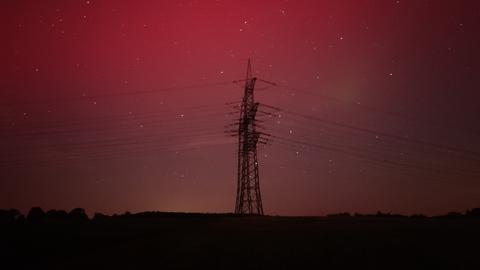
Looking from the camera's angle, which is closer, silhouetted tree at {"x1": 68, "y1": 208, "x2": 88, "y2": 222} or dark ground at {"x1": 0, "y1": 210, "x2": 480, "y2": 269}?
dark ground at {"x1": 0, "y1": 210, "x2": 480, "y2": 269}

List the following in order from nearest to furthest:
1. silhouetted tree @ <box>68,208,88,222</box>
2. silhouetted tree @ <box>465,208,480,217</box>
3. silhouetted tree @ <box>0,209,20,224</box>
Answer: silhouetted tree @ <box>0,209,20,224</box>, silhouetted tree @ <box>68,208,88,222</box>, silhouetted tree @ <box>465,208,480,217</box>

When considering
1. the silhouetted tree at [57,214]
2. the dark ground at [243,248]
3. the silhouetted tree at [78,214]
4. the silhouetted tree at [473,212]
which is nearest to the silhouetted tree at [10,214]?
the silhouetted tree at [57,214]

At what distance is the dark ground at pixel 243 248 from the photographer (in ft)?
47.8

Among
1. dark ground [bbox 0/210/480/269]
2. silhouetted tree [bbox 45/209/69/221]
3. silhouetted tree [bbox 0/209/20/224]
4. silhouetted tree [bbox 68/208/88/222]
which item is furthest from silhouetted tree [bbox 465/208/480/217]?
silhouetted tree [bbox 0/209/20/224]

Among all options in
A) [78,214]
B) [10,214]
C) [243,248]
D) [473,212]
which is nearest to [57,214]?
[78,214]

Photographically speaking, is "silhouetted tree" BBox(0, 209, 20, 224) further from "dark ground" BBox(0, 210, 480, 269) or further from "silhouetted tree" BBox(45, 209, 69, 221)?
"dark ground" BBox(0, 210, 480, 269)

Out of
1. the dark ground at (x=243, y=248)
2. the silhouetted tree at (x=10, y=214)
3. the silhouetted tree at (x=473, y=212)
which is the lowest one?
the dark ground at (x=243, y=248)

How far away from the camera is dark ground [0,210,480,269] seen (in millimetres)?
14556

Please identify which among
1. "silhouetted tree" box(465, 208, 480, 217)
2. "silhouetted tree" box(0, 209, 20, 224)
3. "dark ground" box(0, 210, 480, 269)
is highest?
"silhouetted tree" box(465, 208, 480, 217)

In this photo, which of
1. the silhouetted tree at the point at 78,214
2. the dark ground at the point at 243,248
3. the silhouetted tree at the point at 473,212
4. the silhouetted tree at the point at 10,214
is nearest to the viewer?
the dark ground at the point at 243,248

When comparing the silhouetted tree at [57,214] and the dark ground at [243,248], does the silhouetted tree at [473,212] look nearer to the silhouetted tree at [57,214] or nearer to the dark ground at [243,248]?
the dark ground at [243,248]

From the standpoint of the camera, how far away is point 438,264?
14.6m

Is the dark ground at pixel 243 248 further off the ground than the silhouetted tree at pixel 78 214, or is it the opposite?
the silhouetted tree at pixel 78 214

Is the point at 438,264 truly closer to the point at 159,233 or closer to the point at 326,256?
the point at 326,256
